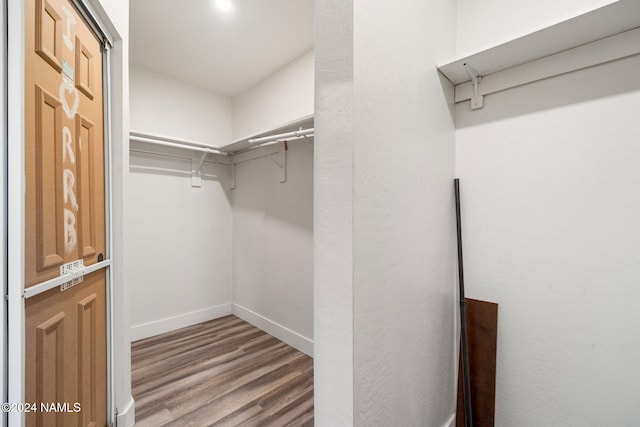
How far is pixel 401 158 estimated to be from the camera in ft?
3.51

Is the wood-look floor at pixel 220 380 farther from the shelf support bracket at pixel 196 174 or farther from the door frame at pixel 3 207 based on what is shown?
the shelf support bracket at pixel 196 174

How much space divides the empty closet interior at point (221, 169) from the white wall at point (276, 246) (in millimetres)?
13

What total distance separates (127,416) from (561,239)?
2482 millimetres

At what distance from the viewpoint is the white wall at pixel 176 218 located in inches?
107

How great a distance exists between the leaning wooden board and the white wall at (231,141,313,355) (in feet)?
4.42

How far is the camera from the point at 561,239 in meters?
1.20

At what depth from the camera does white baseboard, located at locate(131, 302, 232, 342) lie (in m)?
2.70

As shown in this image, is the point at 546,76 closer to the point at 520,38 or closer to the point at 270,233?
the point at 520,38

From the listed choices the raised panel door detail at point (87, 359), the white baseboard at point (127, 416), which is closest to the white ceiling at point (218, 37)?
the raised panel door detail at point (87, 359)

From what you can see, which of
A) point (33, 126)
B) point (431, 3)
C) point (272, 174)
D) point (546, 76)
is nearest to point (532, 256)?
point (546, 76)

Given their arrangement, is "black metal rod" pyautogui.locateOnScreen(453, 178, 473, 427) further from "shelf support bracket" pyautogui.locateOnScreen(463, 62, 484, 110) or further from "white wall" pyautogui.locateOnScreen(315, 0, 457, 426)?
"shelf support bracket" pyautogui.locateOnScreen(463, 62, 484, 110)

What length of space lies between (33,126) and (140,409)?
183 centimetres

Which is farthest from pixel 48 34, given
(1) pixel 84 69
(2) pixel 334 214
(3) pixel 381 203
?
(3) pixel 381 203

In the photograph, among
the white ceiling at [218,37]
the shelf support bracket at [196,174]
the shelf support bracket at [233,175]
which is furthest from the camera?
the shelf support bracket at [233,175]
